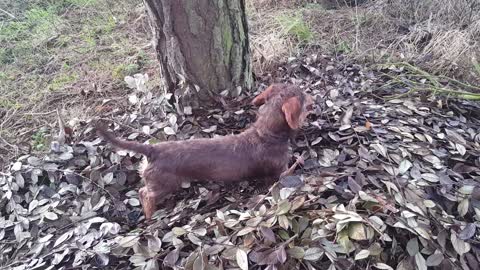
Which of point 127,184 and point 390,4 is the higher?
point 390,4

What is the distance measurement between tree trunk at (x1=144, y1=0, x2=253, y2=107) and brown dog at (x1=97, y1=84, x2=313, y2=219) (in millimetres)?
602

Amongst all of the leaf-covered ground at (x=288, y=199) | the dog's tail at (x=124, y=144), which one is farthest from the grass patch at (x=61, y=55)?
the dog's tail at (x=124, y=144)

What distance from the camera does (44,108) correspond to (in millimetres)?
4117

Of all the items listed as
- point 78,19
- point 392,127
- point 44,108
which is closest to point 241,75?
point 392,127

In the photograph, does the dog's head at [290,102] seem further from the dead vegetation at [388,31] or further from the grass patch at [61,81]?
the grass patch at [61,81]

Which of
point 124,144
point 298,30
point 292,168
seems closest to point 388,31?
point 298,30

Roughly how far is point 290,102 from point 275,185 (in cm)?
51

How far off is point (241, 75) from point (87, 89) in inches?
62.4

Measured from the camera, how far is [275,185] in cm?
239

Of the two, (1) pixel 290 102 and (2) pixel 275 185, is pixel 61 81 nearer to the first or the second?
(1) pixel 290 102

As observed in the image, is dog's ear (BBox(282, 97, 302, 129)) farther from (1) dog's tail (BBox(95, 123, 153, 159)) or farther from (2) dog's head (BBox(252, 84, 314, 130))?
(1) dog's tail (BBox(95, 123, 153, 159))

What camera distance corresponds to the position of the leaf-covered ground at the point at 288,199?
2.11 meters

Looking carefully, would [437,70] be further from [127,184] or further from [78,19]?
[78,19]

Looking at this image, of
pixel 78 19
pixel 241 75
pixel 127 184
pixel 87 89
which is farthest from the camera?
pixel 78 19
